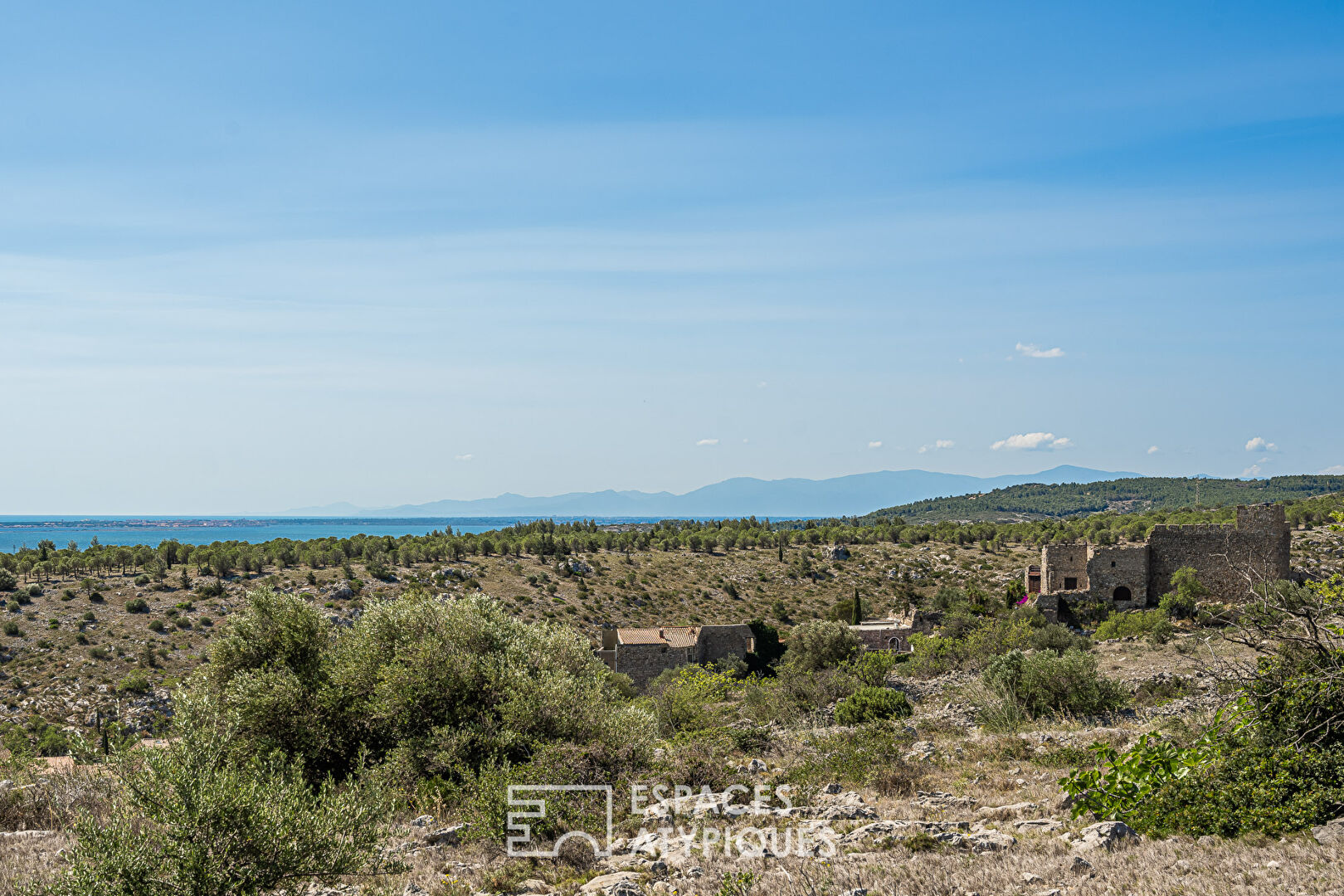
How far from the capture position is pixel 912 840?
9.77 m

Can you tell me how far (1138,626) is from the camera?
3453 cm

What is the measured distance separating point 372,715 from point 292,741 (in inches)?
58.0

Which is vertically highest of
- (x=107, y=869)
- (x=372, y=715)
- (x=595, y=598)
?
(x=107, y=869)

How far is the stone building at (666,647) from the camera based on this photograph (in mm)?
45719

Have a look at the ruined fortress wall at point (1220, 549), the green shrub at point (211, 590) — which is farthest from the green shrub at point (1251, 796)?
the green shrub at point (211, 590)

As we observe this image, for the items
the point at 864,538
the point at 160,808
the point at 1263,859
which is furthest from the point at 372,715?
the point at 864,538

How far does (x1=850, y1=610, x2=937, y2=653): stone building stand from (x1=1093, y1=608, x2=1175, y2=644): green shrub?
36.5 feet

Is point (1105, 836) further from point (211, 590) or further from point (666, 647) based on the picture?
point (211, 590)

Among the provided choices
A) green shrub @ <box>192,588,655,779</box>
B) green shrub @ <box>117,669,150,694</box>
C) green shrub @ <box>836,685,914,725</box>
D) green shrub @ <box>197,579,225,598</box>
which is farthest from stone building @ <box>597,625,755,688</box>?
green shrub @ <box>197,579,225,598</box>

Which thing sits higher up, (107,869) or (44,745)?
(107,869)

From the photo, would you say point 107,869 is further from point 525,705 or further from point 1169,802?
point 1169,802

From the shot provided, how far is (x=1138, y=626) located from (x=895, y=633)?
47.6 ft
